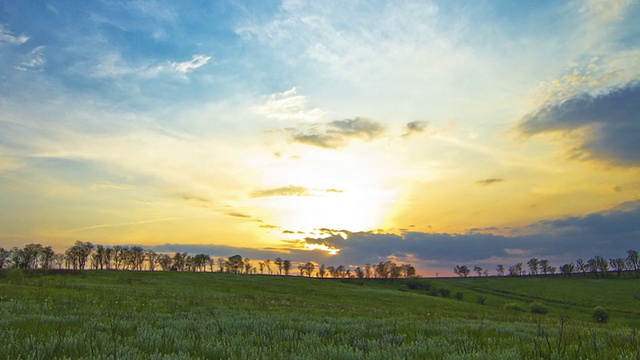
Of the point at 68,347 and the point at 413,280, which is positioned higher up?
the point at 68,347

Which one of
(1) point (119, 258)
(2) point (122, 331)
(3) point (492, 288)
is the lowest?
(3) point (492, 288)

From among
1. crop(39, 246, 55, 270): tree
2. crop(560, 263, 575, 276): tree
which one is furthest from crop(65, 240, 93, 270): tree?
crop(560, 263, 575, 276): tree

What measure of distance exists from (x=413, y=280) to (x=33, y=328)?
157125 mm

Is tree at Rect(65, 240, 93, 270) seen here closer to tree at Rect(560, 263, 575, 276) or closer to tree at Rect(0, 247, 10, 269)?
tree at Rect(0, 247, 10, 269)

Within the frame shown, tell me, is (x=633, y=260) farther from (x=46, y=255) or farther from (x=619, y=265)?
(x=46, y=255)

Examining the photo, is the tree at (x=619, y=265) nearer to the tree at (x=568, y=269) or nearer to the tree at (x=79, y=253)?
the tree at (x=568, y=269)

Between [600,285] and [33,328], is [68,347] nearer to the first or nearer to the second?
[33,328]

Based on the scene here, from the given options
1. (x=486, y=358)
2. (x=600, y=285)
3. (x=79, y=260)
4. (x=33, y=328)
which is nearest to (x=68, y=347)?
(x=33, y=328)

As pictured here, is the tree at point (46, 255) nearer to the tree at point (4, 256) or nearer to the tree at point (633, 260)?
the tree at point (4, 256)

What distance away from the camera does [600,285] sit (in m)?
A: 135

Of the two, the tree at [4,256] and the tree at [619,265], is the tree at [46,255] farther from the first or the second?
the tree at [619,265]

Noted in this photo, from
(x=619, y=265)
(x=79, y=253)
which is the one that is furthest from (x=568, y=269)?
(x=79, y=253)

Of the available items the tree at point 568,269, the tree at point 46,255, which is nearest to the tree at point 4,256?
the tree at point 46,255

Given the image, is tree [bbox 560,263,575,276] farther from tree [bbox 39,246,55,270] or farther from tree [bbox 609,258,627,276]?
tree [bbox 39,246,55,270]
